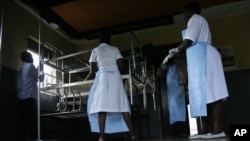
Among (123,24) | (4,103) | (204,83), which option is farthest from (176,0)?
(4,103)

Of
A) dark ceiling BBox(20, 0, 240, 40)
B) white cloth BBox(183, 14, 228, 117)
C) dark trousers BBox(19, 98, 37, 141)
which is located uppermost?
dark ceiling BBox(20, 0, 240, 40)

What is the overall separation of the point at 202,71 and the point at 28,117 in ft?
8.55

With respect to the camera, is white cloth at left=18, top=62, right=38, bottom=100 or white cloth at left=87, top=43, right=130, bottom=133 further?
white cloth at left=18, top=62, right=38, bottom=100

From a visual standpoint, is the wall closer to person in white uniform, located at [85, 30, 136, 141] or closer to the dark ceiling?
the dark ceiling

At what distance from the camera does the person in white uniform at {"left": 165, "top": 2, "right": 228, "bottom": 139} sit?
246cm

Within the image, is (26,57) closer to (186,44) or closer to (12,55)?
(12,55)

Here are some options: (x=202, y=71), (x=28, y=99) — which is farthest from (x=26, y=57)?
(x=202, y=71)

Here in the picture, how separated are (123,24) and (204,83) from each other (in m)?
2.58

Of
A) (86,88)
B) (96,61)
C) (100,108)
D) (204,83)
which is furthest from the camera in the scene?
(86,88)

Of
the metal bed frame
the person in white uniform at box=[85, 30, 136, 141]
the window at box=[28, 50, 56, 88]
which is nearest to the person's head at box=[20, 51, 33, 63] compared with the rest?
the metal bed frame

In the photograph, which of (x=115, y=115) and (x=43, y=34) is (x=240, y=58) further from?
(x=43, y=34)

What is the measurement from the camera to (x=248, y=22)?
17.5 ft

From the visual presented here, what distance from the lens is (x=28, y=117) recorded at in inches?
159

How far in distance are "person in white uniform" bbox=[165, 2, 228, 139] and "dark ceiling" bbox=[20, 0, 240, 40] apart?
5.56ft
